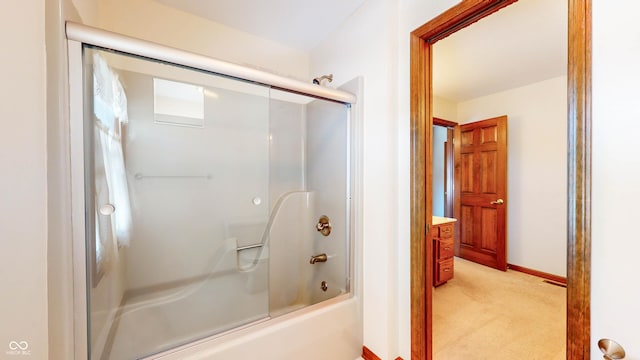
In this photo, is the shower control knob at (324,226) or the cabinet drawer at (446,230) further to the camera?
the cabinet drawer at (446,230)

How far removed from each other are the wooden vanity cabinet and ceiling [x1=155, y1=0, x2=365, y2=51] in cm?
195

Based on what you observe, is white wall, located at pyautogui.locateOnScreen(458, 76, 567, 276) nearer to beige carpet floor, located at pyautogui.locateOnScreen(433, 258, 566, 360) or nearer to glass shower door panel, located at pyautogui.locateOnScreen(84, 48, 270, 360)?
beige carpet floor, located at pyautogui.locateOnScreen(433, 258, 566, 360)

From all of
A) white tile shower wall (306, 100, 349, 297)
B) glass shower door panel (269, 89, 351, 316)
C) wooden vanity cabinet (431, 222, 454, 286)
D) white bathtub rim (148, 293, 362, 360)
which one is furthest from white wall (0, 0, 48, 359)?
wooden vanity cabinet (431, 222, 454, 286)

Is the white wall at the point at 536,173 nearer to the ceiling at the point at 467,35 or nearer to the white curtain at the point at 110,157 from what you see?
the ceiling at the point at 467,35

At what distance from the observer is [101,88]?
120 cm

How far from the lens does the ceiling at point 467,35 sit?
4.48 ft

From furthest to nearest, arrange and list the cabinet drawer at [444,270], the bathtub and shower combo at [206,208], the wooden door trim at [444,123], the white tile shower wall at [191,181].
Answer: the cabinet drawer at [444,270], the wooden door trim at [444,123], the white tile shower wall at [191,181], the bathtub and shower combo at [206,208]

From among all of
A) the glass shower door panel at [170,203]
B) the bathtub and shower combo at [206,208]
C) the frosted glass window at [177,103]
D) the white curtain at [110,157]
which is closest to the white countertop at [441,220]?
the bathtub and shower combo at [206,208]

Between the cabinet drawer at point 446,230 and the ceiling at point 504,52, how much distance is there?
3.91ft

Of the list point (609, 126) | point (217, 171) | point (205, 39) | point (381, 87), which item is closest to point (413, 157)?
point (381, 87)

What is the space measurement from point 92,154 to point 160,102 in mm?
704

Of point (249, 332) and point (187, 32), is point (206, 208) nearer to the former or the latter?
point (249, 332)

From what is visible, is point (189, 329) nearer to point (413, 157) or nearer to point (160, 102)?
point (160, 102)

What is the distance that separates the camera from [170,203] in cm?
171
